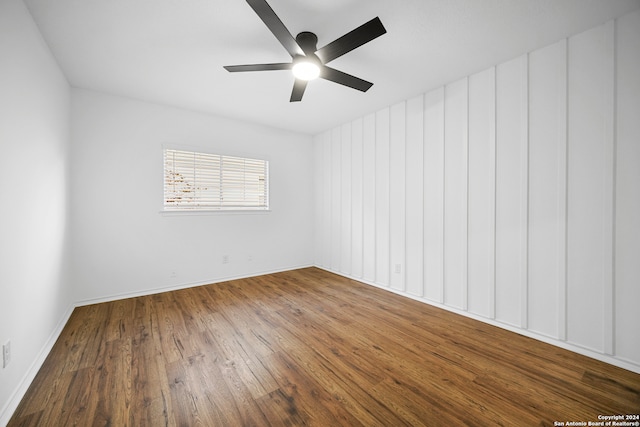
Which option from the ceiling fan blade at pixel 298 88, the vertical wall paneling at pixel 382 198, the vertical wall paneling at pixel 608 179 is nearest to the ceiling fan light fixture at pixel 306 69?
the ceiling fan blade at pixel 298 88

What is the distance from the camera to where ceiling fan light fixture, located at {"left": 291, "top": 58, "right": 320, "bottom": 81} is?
2090 millimetres

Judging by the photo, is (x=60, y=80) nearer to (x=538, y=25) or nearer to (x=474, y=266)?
(x=538, y=25)

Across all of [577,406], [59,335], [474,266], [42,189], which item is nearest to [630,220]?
[474,266]

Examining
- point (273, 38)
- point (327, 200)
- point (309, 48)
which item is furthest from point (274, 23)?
point (327, 200)

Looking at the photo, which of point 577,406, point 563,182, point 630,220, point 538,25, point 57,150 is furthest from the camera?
point 57,150

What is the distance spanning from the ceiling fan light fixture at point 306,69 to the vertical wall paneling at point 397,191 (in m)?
1.74

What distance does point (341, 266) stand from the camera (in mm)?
4531

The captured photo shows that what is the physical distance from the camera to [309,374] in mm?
1802

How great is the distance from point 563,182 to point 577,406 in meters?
1.69

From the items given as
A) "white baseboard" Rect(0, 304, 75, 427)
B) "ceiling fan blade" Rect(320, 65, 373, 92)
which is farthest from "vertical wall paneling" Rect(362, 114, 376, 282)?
"white baseboard" Rect(0, 304, 75, 427)

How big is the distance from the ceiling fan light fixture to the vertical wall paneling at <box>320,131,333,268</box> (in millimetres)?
2533

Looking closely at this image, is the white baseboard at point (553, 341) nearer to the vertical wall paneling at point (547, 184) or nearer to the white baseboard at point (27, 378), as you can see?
the vertical wall paneling at point (547, 184)

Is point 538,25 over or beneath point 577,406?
over

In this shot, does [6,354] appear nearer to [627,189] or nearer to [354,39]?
[354,39]
